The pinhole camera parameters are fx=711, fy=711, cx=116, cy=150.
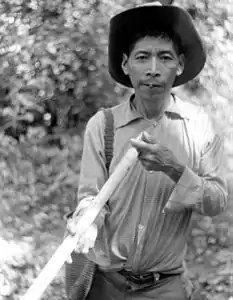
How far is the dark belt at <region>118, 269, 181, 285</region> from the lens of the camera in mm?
2357

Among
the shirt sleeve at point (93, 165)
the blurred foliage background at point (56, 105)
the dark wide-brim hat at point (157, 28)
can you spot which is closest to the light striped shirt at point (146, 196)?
the shirt sleeve at point (93, 165)

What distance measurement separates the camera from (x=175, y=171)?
7.18ft

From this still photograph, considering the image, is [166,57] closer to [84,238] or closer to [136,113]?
[136,113]

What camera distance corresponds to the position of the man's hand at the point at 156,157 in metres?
2.13

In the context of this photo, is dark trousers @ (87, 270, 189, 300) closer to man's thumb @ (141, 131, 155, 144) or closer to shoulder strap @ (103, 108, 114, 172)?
shoulder strap @ (103, 108, 114, 172)

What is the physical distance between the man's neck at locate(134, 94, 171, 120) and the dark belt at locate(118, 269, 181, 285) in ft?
1.71

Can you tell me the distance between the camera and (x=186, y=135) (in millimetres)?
2332

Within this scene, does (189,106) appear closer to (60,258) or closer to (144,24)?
(144,24)

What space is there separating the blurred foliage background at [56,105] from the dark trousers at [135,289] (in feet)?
7.63

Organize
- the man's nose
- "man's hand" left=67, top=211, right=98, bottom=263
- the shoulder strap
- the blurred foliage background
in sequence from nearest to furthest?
"man's hand" left=67, top=211, right=98, bottom=263
the man's nose
the shoulder strap
the blurred foliage background

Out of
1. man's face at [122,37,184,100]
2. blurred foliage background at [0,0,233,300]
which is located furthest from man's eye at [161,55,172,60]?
blurred foliage background at [0,0,233,300]

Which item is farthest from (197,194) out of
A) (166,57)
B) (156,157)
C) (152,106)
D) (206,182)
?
(166,57)

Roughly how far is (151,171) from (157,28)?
1.52ft

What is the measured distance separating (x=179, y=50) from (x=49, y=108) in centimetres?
354
